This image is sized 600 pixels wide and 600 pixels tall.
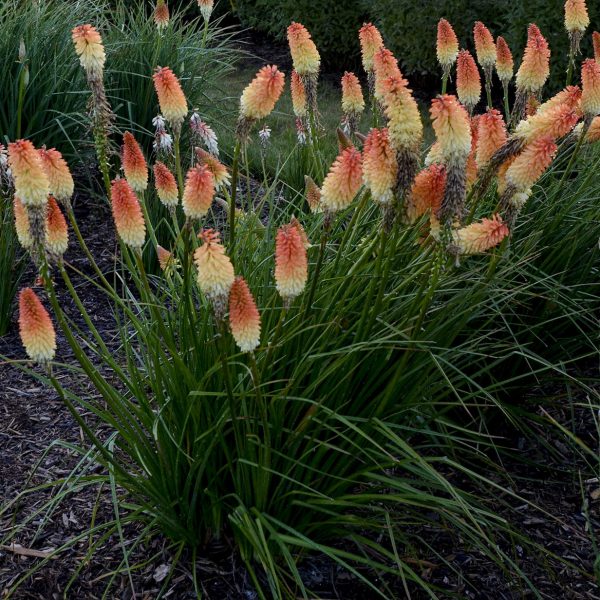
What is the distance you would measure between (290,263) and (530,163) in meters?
0.63

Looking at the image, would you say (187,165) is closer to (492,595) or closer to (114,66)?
(114,66)

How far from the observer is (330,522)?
8.23 ft

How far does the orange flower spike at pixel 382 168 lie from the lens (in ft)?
6.88

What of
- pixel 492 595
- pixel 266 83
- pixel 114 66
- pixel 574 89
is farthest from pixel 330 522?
pixel 114 66

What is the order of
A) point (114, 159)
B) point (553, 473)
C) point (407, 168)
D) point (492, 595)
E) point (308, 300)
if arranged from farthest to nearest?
1. point (114, 159)
2. point (553, 473)
3. point (492, 595)
4. point (308, 300)
5. point (407, 168)

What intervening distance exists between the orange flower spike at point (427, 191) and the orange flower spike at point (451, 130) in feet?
0.55

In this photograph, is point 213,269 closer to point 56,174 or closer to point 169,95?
point 56,174

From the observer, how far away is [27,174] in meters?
2.01

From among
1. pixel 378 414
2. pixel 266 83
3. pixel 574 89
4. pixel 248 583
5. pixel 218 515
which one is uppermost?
pixel 266 83

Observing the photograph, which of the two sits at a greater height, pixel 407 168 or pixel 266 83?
pixel 266 83

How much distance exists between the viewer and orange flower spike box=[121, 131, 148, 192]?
8.26ft

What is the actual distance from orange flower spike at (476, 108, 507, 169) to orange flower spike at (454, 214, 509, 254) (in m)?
0.21

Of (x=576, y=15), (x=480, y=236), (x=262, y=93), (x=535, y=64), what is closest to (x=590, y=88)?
(x=535, y=64)

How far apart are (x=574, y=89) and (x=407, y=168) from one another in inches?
30.2
